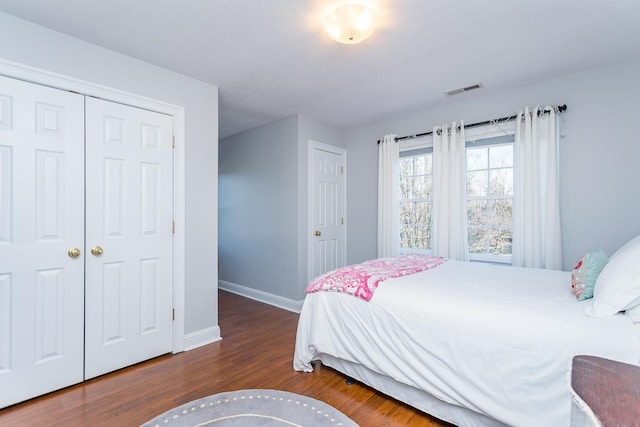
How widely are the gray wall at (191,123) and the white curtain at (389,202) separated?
2.02 metres

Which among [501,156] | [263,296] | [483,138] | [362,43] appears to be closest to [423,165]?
[483,138]

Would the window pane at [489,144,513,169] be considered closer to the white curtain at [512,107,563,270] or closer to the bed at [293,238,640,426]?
the white curtain at [512,107,563,270]

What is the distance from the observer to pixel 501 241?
10.5 ft

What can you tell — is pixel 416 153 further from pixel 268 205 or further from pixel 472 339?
pixel 472 339

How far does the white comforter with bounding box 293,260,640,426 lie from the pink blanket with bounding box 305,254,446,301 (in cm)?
5

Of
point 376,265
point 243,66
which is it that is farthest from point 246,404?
point 243,66

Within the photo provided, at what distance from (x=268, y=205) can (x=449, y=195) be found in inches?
89.0

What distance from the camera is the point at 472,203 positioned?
340 cm

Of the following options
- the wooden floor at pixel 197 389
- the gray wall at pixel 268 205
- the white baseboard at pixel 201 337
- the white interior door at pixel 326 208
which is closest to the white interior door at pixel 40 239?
the wooden floor at pixel 197 389

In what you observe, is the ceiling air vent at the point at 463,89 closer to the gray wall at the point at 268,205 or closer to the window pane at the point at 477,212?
the window pane at the point at 477,212

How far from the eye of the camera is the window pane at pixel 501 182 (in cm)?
316

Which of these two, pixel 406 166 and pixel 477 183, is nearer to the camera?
pixel 477 183

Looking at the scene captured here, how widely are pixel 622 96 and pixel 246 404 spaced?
12.1 feet

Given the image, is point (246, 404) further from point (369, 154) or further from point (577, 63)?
point (577, 63)
